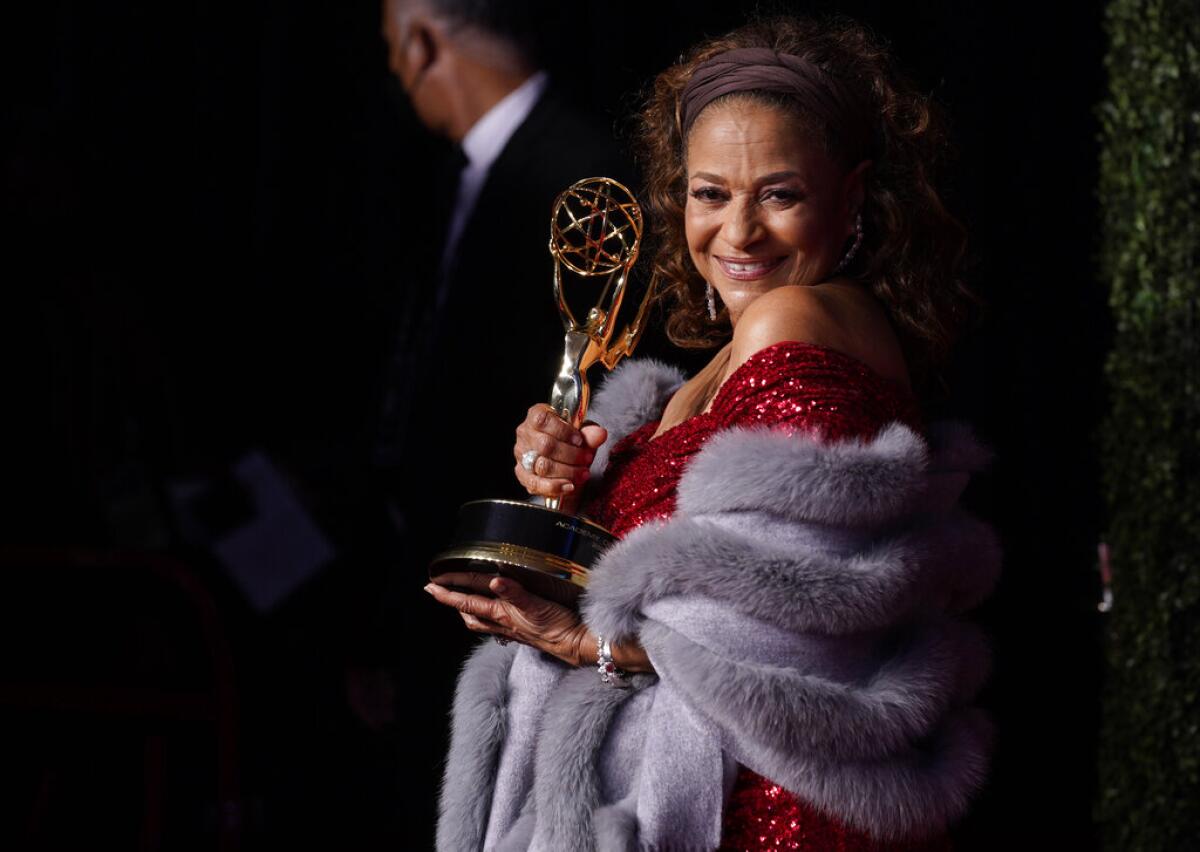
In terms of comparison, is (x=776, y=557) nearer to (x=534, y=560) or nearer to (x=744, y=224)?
(x=534, y=560)

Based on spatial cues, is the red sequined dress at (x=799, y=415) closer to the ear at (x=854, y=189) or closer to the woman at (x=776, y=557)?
the woman at (x=776, y=557)

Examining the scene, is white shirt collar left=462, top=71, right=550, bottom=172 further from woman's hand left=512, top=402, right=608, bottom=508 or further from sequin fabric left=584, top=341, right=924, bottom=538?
sequin fabric left=584, top=341, right=924, bottom=538

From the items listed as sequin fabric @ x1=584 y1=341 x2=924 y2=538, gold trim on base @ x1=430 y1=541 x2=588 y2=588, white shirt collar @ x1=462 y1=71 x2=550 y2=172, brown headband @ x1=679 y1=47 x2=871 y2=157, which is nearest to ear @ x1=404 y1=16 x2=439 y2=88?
white shirt collar @ x1=462 y1=71 x2=550 y2=172

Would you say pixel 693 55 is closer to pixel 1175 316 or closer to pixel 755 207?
pixel 755 207

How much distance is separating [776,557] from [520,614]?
13.7 inches

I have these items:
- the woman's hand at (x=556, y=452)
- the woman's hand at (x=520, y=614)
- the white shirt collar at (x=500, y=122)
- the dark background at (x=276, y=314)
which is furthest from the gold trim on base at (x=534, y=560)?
the white shirt collar at (x=500, y=122)

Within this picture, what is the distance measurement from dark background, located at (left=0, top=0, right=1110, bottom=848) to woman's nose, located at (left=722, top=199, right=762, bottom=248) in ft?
4.77

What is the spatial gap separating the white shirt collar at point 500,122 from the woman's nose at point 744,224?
4.86 ft

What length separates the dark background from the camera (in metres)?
3.00

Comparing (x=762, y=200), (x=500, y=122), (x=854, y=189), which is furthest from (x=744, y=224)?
(x=500, y=122)

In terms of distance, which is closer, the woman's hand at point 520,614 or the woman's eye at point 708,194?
the woman's hand at point 520,614

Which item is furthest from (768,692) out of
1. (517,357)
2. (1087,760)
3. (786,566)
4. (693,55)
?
(1087,760)

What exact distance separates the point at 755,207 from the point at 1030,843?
7.95ft

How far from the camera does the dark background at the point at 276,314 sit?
2996mm
